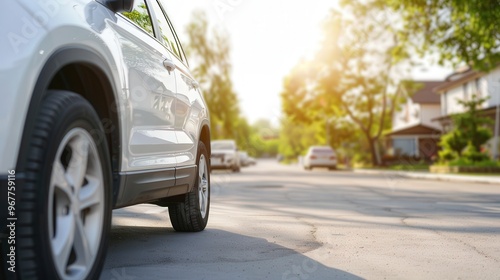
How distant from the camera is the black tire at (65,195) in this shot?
8.00 ft

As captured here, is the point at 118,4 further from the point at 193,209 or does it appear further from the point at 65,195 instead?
the point at 193,209

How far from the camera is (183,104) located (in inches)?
202

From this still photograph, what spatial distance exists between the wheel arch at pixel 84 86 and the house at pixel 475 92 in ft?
89.8

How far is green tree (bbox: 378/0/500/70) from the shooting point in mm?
21188

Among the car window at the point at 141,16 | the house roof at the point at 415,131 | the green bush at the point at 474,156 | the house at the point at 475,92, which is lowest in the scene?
the green bush at the point at 474,156

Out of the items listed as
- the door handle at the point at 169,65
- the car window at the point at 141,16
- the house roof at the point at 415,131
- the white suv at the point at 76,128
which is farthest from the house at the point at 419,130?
the white suv at the point at 76,128

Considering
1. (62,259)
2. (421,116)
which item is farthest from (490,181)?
(421,116)

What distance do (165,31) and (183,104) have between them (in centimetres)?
75

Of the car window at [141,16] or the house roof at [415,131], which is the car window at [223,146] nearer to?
the house roof at [415,131]

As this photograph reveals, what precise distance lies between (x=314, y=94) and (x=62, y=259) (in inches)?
1676

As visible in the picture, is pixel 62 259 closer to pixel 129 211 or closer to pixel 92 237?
pixel 92 237

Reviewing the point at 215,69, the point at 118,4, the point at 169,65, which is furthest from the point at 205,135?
the point at 215,69

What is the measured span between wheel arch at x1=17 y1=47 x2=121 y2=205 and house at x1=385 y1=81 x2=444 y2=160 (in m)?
48.8

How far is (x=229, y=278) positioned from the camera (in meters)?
3.68
